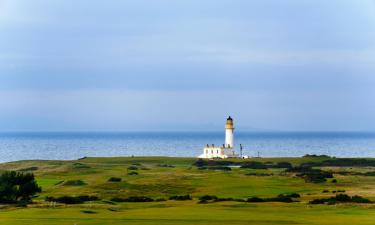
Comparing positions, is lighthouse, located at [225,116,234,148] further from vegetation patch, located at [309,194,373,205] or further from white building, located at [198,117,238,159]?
vegetation patch, located at [309,194,373,205]

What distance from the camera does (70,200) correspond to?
5762 cm

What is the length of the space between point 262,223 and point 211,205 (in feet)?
41.2

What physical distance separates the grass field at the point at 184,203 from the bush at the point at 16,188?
5.03 feet

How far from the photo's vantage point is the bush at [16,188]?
2336 inches

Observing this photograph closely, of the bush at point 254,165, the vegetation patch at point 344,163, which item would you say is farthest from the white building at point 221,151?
the vegetation patch at point 344,163

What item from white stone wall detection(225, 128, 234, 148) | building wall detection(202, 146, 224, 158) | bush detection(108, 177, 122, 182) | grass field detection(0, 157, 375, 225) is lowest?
grass field detection(0, 157, 375, 225)

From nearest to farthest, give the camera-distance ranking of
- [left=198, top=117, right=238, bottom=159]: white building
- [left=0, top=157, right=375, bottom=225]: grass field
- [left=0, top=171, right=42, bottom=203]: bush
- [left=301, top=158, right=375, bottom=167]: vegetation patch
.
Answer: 1. [left=0, top=157, right=375, bottom=225]: grass field
2. [left=0, top=171, right=42, bottom=203]: bush
3. [left=301, top=158, right=375, bottom=167]: vegetation patch
4. [left=198, top=117, right=238, bottom=159]: white building

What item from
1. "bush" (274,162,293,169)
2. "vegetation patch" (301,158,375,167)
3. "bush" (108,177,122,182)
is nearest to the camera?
"bush" (108,177,122,182)

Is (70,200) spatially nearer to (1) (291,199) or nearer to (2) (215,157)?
(1) (291,199)

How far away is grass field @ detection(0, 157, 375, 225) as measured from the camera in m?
44.4

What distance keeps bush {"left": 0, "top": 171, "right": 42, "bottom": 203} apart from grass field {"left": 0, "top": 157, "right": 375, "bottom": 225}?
5.03ft

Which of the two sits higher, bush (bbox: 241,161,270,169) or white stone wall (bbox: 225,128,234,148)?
→ white stone wall (bbox: 225,128,234,148)

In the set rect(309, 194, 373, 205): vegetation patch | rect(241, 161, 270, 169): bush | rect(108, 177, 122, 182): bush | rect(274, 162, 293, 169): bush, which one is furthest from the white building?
rect(309, 194, 373, 205): vegetation patch

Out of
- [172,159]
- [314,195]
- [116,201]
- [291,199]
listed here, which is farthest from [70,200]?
[172,159]
